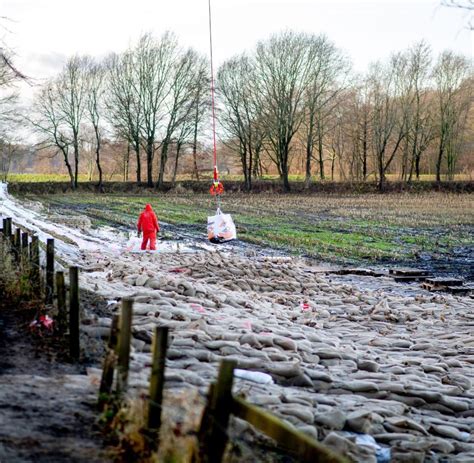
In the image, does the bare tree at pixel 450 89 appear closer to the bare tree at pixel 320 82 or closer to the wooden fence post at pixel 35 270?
the bare tree at pixel 320 82

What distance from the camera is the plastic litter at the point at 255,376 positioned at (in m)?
7.40

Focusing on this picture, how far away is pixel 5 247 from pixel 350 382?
22.0ft

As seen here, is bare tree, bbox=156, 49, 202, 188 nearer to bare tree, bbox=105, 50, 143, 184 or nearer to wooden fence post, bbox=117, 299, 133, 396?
bare tree, bbox=105, 50, 143, 184

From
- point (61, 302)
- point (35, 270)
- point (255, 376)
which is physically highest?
point (35, 270)

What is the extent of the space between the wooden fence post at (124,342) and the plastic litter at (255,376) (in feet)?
6.73

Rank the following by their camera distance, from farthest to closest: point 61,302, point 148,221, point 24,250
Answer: point 148,221
point 24,250
point 61,302

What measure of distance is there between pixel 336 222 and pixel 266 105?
30.7 m

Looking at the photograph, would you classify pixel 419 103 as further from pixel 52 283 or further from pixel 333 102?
pixel 52 283

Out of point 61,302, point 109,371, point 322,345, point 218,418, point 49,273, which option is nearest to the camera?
point 218,418

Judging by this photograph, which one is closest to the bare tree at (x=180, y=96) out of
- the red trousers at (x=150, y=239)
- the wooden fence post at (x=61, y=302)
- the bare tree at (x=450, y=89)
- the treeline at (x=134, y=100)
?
the treeline at (x=134, y=100)

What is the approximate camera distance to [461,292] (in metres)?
16.6

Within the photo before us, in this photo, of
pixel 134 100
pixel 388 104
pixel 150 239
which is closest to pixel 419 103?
pixel 388 104

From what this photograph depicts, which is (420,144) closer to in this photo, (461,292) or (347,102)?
(347,102)

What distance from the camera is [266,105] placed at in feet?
205
